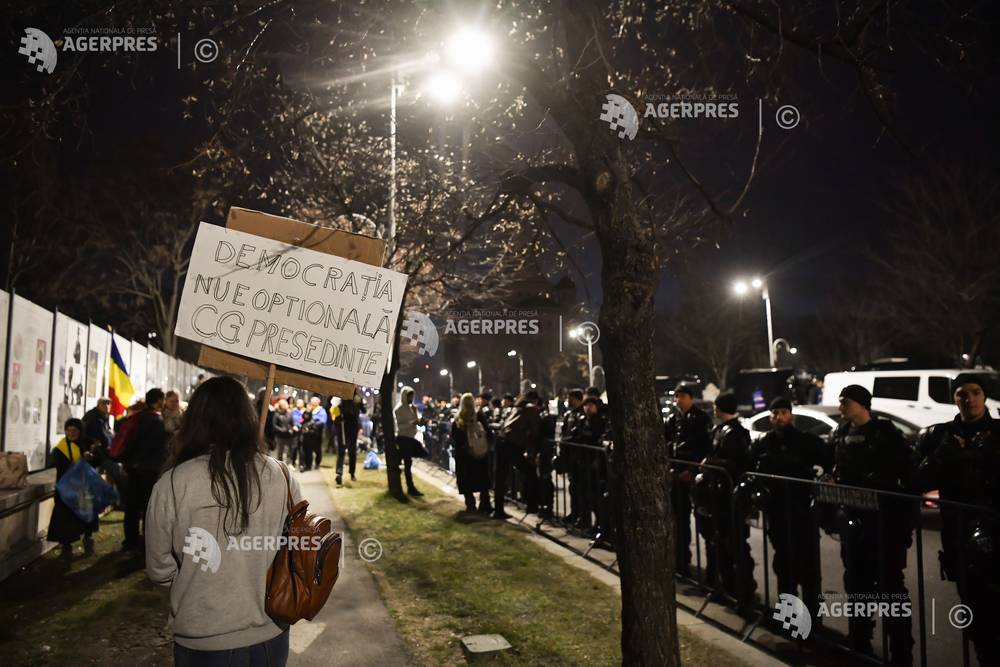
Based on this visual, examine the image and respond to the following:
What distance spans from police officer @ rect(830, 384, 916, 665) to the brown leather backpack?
12.6 feet

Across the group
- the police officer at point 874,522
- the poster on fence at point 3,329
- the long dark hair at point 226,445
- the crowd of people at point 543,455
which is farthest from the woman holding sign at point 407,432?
the long dark hair at point 226,445

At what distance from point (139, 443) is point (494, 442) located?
5638 millimetres

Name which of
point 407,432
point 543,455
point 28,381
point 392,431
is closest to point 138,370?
point 392,431

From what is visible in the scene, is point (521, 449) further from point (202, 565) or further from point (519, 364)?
point (519, 364)

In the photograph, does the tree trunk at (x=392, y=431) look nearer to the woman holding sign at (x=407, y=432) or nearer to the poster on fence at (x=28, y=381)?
the woman holding sign at (x=407, y=432)

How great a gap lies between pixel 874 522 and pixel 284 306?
13.8 ft

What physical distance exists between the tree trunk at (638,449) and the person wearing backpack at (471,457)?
7.21 meters

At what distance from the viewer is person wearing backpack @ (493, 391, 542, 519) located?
1065 cm

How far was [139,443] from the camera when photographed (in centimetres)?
832

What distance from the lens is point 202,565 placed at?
2.62 metres

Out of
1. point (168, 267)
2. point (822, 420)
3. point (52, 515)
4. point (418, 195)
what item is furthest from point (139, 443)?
point (168, 267)

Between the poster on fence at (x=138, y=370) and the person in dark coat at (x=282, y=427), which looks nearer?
the person in dark coat at (x=282, y=427)

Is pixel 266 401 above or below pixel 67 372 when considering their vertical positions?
below

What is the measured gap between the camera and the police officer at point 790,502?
18.6ft
